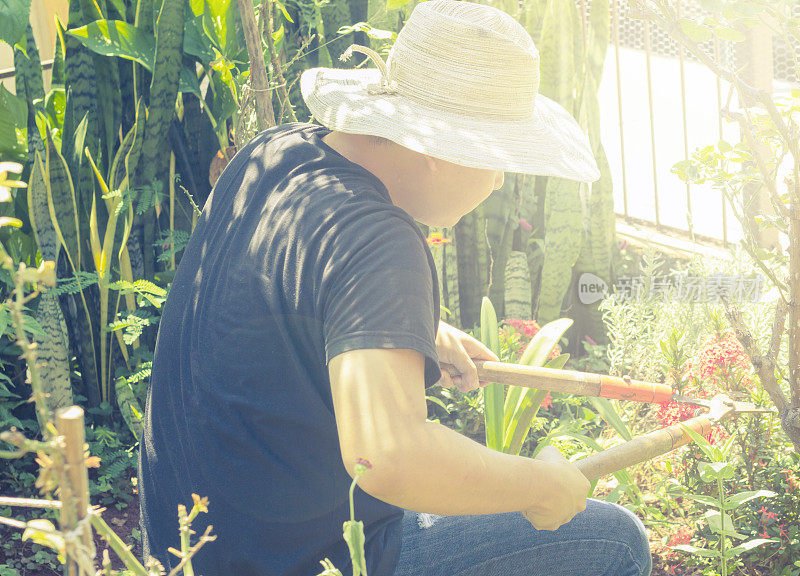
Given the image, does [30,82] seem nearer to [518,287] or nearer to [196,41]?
[196,41]

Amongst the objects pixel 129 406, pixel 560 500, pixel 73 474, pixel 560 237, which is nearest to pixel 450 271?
pixel 560 237

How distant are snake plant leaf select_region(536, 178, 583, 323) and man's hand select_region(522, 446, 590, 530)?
1945 millimetres

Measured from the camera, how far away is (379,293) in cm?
111

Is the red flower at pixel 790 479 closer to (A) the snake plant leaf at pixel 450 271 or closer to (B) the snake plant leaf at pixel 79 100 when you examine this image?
(A) the snake plant leaf at pixel 450 271

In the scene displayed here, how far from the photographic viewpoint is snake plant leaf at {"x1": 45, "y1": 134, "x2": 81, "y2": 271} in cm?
249

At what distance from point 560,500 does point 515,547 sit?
0.28m

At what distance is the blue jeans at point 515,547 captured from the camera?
60.6 inches

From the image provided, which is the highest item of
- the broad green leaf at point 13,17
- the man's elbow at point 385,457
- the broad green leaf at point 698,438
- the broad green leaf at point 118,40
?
the broad green leaf at point 13,17

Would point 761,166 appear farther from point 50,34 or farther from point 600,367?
point 50,34

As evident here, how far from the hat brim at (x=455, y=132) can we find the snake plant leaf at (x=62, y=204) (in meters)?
1.23

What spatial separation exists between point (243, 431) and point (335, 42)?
6.72ft

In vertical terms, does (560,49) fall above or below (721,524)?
above

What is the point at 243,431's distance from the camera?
1.31 m

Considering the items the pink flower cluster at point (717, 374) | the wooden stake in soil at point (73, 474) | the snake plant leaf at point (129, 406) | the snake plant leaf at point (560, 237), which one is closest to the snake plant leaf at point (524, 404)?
the pink flower cluster at point (717, 374)
